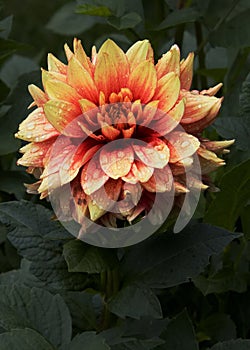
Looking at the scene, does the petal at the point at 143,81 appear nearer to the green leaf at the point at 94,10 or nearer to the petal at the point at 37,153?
the petal at the point at 37,153

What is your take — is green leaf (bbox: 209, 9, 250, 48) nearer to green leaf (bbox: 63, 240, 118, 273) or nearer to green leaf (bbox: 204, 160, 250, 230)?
green leaf (bbox: 204, 160, 250, 230)

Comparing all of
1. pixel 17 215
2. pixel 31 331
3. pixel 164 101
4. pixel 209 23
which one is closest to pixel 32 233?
pixel 17 215

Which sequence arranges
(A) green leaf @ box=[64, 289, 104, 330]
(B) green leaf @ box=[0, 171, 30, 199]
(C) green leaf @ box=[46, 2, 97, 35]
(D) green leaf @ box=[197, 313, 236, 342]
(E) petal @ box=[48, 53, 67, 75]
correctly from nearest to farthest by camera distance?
1. (E) petal @ box=[48, 53, 67, 75]
2. (A) green leaf @ box=[64, 289, 104, 330]
3. (D) green leaf @ box=[197, 313, 236, 342]
4. (B) green leaf @ box=[0, 171, 30, 199]
5. (C) green leaf @ box=[46, 2, 97, 35]

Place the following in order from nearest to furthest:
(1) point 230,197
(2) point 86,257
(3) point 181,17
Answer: (2) point 86,257
(1) point 230,197
(3) point 181,17

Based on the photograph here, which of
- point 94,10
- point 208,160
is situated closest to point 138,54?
point 208,160

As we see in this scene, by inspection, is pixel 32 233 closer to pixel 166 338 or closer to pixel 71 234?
pixel 71 234

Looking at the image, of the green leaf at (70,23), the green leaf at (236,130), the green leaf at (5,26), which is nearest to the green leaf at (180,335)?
the green leaf at (236,130)

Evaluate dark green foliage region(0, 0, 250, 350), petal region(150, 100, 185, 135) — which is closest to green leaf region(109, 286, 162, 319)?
dark green foliage region(0, 0, 250, 350)

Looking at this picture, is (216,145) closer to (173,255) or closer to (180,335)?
(173,255)

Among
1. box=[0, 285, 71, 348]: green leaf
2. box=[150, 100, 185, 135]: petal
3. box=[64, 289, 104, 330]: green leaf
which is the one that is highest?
box=[150, 100, 185, 135]: petal
